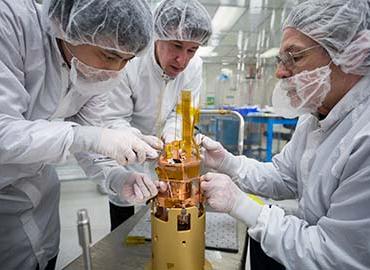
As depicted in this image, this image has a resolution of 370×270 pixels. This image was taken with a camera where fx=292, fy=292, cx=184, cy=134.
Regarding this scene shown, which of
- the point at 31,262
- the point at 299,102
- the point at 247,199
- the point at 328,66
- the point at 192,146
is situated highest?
the point at 328,66

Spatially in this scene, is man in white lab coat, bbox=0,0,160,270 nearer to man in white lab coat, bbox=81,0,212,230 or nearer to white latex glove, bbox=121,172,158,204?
white latex glove, bbox=121,172,158,204

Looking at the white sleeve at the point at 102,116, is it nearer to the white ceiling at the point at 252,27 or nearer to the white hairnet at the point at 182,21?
the white hairnet at the point at 182,21

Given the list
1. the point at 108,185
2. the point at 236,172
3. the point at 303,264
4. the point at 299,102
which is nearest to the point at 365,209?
the point at 303,264

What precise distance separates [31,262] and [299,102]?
3.61 ft

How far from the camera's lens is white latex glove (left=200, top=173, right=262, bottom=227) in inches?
34.3

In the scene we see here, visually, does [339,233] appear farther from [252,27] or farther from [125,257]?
[252,27]

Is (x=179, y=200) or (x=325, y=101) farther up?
(x=325, y=101)

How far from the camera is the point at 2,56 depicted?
2.45 feet

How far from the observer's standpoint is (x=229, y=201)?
2.90 feet

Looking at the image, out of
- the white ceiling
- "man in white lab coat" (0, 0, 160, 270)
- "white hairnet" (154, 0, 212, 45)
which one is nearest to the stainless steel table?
"man in white lab coat" (0, 0, 160, 270)

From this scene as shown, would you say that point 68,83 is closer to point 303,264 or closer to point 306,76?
point 306,76

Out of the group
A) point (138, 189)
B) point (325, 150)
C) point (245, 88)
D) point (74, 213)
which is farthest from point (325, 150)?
point (245, 88)

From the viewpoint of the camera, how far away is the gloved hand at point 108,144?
0.83 m

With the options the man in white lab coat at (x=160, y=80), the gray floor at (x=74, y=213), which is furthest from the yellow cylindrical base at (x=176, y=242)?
the gray floor at (x=74, y=213)
